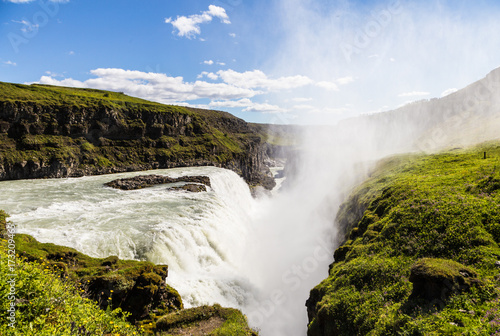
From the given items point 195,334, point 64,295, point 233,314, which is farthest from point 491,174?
point 64,295

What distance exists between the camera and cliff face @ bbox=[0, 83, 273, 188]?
6988 cm

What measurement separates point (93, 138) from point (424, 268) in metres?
99.8

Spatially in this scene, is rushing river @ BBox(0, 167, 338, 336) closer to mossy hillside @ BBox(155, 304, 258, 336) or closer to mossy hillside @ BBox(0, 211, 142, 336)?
mossy hillside @ BBox(155, 304, 258, 336)

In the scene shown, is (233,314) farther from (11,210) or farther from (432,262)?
(11,210)

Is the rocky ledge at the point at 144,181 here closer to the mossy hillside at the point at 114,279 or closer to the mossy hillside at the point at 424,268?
the mossy hillside at the point at 114,279

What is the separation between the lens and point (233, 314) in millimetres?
14359

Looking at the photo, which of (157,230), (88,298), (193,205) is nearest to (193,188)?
(193,205)

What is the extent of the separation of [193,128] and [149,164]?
36363 mm

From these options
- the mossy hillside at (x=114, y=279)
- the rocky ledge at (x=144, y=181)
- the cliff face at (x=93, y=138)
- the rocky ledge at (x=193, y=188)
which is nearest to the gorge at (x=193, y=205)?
the cliff face at (x=93, y=138)

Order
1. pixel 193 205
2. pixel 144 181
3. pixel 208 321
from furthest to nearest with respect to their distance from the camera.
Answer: pixel 144 181 < pixel 193 205 < pixel 208 321

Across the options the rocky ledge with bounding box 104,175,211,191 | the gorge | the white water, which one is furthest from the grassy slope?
the rocky ledge with bounding box 104,175,211,191

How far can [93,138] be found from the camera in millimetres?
88688

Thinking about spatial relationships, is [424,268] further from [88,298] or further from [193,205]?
[193,205]

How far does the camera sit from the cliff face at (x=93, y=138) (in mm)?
69875
